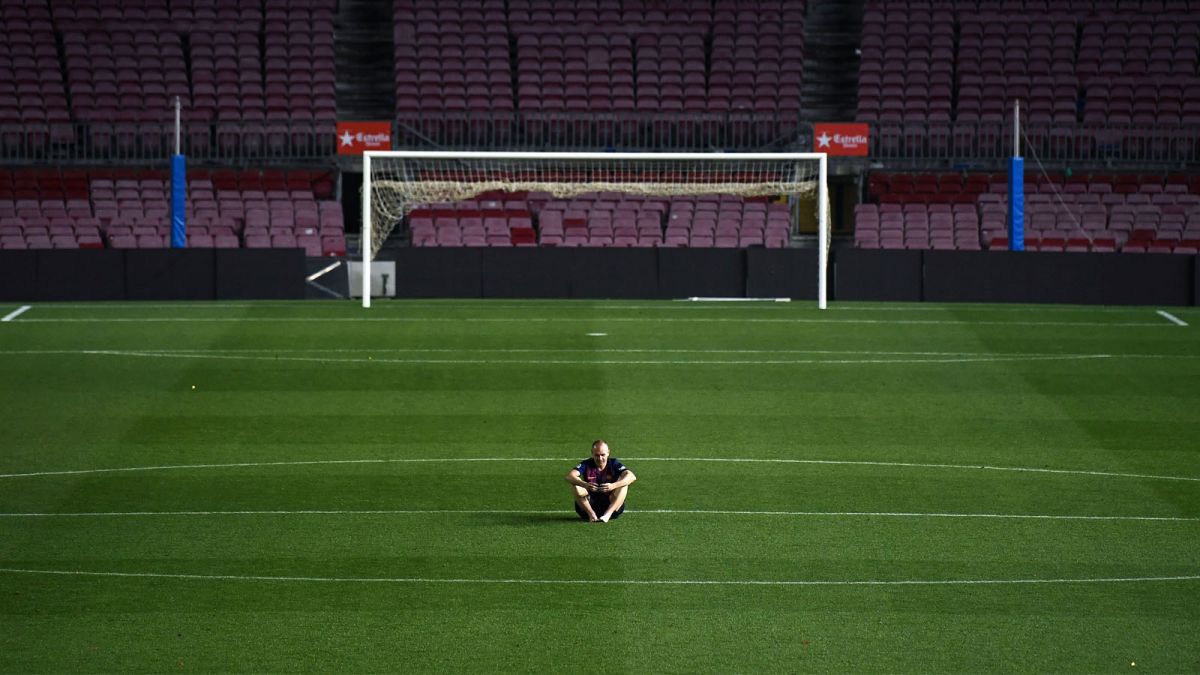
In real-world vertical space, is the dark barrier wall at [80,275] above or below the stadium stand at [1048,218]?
below

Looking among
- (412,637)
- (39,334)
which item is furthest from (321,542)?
(39,334)

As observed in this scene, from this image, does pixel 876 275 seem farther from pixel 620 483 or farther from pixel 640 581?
pixel 640 581

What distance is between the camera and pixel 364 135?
38.6 metres

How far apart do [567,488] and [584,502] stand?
198 cm

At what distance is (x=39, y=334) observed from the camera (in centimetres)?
2795

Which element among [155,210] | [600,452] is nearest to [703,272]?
[155,210]

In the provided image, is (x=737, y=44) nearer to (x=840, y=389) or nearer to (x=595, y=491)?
(x=840, y=389)

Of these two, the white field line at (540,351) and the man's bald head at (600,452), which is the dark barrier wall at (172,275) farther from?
the man's bald head at (600,452)

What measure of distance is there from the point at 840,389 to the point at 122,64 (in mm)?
24635

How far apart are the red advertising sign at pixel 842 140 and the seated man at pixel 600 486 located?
2339 cm

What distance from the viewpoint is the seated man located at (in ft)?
52.6

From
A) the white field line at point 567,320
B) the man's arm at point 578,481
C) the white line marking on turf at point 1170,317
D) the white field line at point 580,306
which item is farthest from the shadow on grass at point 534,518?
the white line marking on turf at point 1170,317

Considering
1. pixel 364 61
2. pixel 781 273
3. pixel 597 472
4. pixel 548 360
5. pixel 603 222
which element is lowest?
pixel 548 360

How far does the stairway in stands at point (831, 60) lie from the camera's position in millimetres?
42700
